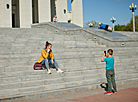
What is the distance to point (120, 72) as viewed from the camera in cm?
1059

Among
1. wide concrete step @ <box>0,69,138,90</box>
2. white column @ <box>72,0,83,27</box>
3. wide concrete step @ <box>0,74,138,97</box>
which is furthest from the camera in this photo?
white column @ <box>72,0,83,27</box>

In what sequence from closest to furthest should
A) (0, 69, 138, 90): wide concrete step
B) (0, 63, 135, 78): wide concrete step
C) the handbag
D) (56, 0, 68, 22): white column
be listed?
(0, 69, 138, 90): wide concrete step, (0, 63, 135, 78): wide concrete step, the handbag, (56, 0, 68, 22): white column

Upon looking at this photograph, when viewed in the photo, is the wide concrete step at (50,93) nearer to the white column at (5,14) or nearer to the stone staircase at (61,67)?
the stone staircase at (61,67)

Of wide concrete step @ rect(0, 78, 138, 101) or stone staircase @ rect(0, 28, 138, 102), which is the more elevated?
stone staircase @ rect(0, 28, 138, 102)

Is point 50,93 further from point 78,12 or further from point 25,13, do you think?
point 78,12

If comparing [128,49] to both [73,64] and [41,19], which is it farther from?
[41,19]

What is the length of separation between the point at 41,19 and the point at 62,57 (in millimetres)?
16962

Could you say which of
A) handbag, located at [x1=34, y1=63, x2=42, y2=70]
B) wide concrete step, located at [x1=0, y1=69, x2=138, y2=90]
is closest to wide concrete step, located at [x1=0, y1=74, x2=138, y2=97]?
wide concrete step, located at [x1=0, y1=69, x2=138, y2=90]

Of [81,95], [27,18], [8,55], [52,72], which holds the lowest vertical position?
[81,95]

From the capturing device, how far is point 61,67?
9.86m

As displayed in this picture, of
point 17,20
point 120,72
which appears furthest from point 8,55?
point 17,20

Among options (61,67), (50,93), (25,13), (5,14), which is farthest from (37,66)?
(5,14)

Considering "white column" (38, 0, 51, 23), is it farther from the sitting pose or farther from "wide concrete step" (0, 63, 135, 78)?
the sitting pose

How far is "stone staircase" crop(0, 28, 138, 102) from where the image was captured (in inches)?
304
